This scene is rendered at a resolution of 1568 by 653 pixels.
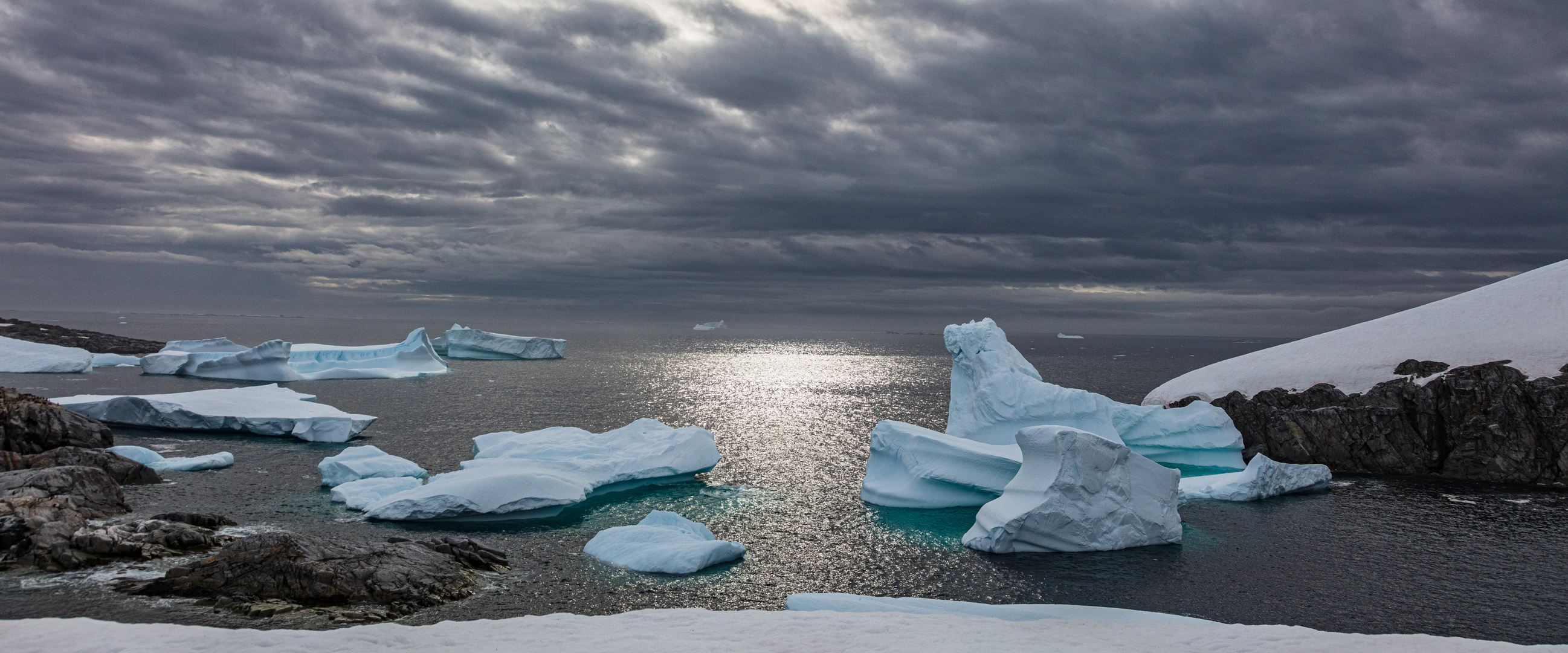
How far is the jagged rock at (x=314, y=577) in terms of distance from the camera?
1300cm

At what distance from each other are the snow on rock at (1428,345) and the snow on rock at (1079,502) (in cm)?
1711

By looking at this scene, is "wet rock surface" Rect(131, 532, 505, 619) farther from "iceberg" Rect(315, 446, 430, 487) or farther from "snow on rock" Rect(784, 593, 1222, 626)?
"iceberg" Rect(315, 446, 430, 487)

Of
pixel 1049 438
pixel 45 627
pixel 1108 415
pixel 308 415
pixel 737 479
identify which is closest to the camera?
pixel 45 627

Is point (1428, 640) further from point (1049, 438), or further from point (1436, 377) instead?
point (1436, 377)

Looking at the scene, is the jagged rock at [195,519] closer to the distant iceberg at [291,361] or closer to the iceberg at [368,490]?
the iceberg at [368,490]

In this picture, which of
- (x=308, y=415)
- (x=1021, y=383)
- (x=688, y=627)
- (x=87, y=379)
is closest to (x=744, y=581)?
(x=688, y=627)

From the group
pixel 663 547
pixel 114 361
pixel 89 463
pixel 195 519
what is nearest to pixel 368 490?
pixel 195 519

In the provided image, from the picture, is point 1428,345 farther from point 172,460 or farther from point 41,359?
point 41,359

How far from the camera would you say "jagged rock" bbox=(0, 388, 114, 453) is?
22953mm

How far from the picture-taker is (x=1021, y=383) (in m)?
28.0

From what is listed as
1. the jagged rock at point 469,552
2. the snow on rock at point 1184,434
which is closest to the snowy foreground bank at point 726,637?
the jagged rock at point 469,552

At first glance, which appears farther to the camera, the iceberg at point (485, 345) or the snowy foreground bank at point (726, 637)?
the iceberg at point (485, 345)

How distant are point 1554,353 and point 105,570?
41.0 m

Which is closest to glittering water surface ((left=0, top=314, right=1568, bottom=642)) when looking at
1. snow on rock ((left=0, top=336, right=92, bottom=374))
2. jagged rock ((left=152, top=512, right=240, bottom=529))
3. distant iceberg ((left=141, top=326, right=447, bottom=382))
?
jagged rock ((left=152, top=512, right=240, bottom=529))
